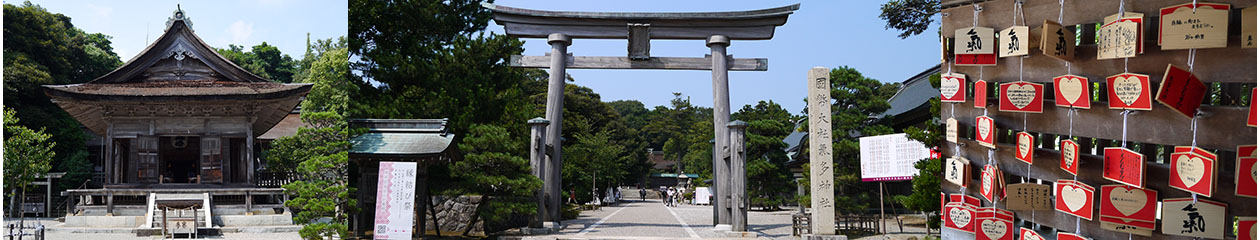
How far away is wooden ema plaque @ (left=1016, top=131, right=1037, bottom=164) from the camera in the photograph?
9.96ft

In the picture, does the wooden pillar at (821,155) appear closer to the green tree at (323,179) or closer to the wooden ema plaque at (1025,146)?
the wooden ema plaque at (1025,146)

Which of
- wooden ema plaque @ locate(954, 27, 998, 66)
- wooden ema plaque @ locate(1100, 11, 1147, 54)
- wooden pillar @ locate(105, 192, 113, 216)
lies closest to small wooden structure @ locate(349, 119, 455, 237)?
wooden pillar @ locate(105, 192, 113, 216)

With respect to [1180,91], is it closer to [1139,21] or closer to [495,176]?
[1139,21]

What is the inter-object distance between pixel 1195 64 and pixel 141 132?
12.5 meters

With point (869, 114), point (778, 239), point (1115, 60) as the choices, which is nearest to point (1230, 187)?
point (1115, 60)

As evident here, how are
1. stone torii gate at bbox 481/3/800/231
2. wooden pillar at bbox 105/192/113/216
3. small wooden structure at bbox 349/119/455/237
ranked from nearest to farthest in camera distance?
1. small wooden structure at bbox 349/119/455/237
2. wooden pillar at bbox 105/192/113/216
3. stone torii gate at bbox 481/3/800/231

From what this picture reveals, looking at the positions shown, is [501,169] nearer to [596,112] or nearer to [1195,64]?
[1195,64]

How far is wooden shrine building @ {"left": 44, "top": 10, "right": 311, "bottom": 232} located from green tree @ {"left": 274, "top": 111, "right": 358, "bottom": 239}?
102 centimetres

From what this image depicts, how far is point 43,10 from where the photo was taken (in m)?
8.48

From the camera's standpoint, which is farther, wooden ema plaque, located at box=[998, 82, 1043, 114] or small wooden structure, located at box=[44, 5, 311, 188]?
small wooden structure, located at box=[44, 5, 311, 188]

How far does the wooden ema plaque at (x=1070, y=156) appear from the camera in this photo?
108 inches

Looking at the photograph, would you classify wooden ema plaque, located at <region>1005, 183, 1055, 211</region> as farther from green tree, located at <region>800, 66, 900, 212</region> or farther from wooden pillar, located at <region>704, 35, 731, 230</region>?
green tree, located at <region>800, 66, 900, 212</region>

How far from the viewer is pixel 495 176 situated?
32.9 ft

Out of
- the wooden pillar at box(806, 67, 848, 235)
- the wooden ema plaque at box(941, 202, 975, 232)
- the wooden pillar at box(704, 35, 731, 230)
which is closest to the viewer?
the wooden ema plaque at box(941, 202, 975, 232)
